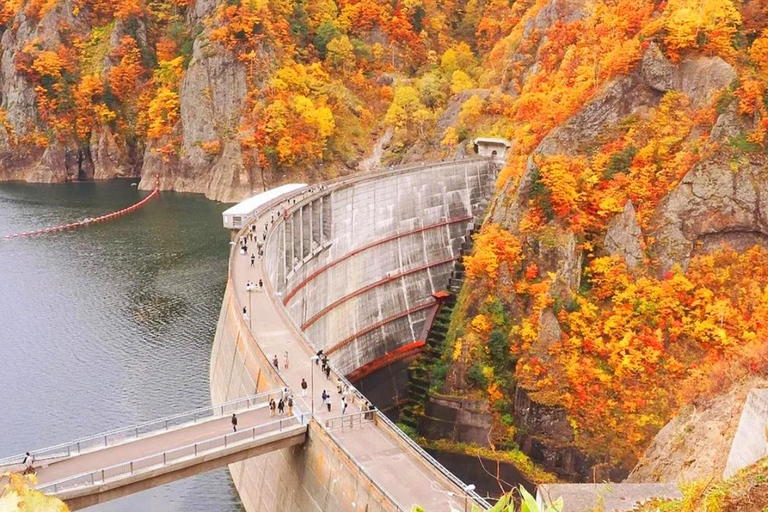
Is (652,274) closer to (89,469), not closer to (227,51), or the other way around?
(89,469)

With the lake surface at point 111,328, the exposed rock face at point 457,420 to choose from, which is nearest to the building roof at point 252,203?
the lake surface at point 111,328

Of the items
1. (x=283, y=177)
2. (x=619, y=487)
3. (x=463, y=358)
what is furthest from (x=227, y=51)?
(x=619, y=487)

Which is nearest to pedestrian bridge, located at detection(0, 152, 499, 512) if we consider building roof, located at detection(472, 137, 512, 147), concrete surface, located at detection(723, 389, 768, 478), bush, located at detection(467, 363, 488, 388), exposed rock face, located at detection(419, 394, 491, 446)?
→ building roof, located at detection(472, 137, 512, 147)

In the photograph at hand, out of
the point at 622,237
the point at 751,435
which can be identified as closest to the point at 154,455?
the point at 751,435

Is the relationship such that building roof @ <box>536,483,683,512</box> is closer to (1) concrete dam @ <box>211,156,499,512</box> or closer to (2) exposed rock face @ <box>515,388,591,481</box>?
(1) concrete dam @ <box>211,156,499,512</box>

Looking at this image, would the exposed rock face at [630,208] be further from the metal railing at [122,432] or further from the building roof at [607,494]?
the building roof at [607,494]

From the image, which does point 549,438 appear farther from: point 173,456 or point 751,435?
point 173,456
